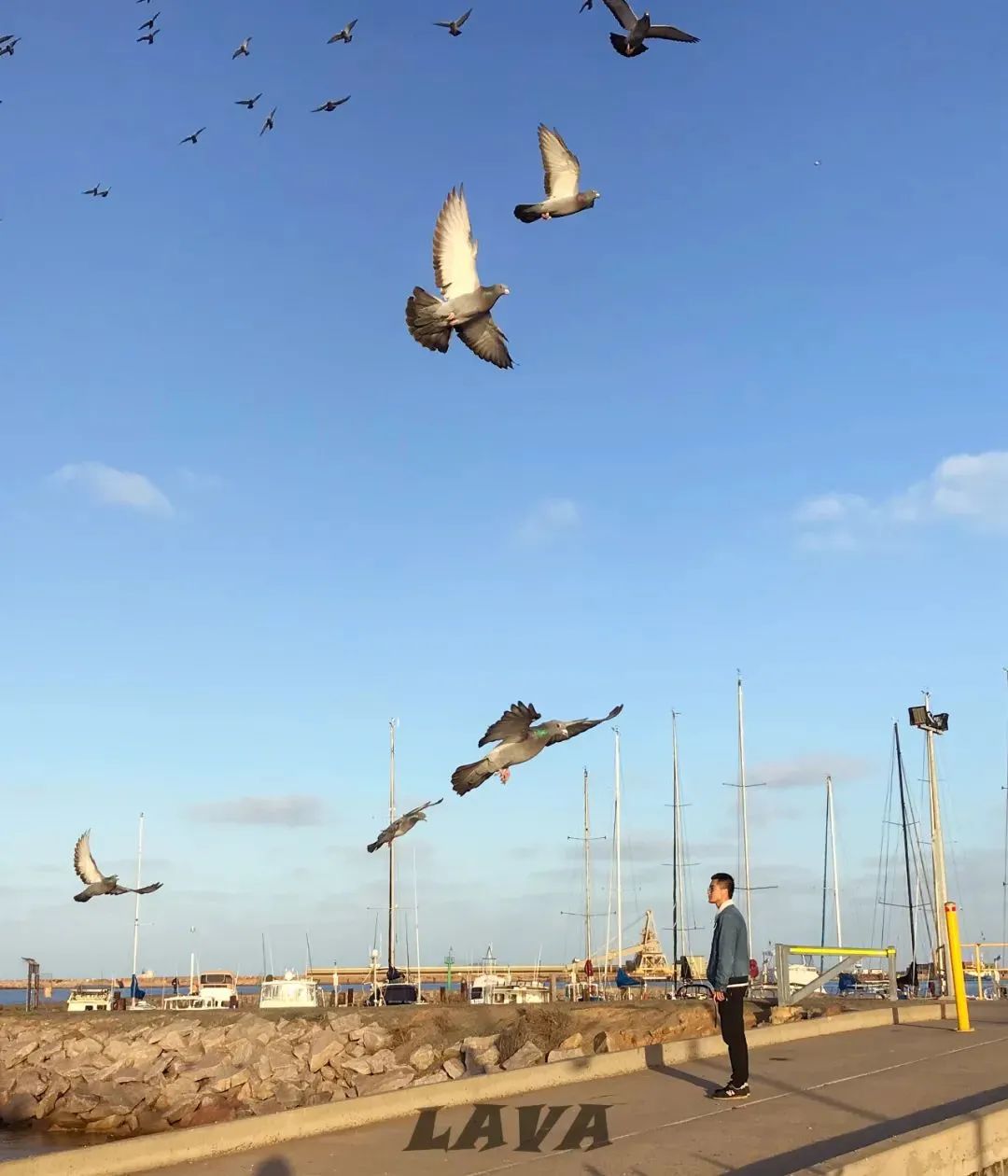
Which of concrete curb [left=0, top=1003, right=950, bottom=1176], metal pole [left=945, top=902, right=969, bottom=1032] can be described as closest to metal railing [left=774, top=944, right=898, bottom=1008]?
metal pole [left=945, top=902, right=969, bottom=1032]

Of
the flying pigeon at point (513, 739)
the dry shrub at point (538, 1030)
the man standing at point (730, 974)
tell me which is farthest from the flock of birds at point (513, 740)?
the dry shrub at point (538, 1030)

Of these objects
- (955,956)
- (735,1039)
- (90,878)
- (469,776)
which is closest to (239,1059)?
(90,878)

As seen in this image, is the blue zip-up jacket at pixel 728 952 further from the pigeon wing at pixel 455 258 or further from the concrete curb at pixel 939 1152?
the pigeon wing at pixel 455 258

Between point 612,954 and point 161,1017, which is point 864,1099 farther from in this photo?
point 612,954

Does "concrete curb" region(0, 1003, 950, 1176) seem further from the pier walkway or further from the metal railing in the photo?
the metal railing

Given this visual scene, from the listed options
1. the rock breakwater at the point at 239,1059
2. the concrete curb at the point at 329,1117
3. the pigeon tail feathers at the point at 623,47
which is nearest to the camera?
the concrete curb at the point at 329,1117

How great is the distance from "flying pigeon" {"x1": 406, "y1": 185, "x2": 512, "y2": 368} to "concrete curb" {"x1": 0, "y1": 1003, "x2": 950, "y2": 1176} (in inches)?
352

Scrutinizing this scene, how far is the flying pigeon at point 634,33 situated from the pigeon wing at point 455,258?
3.15 m

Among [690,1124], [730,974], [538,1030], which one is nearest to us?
[690,1124]

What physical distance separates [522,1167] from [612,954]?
2125 inches

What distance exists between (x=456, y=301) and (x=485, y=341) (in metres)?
0.80

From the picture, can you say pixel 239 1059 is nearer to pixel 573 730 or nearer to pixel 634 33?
pixel 573 730

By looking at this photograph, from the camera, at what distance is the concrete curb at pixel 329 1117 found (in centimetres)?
925

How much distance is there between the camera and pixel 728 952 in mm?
11945
